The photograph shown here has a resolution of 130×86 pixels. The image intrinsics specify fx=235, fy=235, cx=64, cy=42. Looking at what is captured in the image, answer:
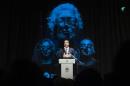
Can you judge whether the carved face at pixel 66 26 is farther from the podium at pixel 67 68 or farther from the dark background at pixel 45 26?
the podium at pixel 67 68

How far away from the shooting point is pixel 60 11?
6.02 metres

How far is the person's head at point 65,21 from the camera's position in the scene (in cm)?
590

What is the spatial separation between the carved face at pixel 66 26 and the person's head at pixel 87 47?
32 centimetres

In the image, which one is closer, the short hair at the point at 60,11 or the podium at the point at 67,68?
the podium at the point at 67,68

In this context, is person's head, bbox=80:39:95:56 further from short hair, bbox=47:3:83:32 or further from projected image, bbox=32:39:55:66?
projected image, bbox=32:39:55:66

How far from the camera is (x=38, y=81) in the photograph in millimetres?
1838

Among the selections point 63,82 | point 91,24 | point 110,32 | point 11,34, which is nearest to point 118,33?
point 110,32

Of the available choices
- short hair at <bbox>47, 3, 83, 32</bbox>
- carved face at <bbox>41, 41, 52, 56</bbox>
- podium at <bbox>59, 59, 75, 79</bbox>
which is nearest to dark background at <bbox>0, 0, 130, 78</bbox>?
short hair at <bbox>47, 3, 83, 32</bbox>

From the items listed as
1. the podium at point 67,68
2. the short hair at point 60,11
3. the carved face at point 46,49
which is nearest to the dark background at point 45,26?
the short hair at point 60,11

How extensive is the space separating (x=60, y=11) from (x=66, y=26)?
0.43 metres

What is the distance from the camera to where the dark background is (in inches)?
231

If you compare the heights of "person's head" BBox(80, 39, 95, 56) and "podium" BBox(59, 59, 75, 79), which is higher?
"person's head" BBox(80, 39, 95, 56)

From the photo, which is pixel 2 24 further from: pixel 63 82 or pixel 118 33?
pixel 63 82

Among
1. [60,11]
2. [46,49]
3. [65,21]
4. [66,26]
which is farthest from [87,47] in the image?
[60,11]
